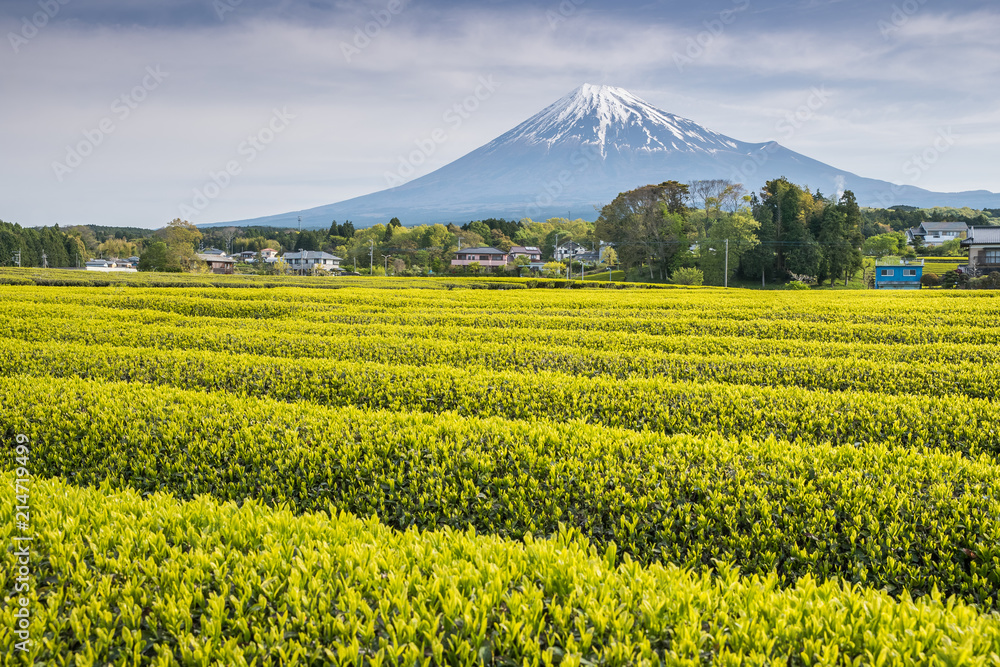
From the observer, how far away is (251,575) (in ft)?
9.58

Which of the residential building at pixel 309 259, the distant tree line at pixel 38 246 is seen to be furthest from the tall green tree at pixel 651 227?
the distant tree line at pixel 38 246

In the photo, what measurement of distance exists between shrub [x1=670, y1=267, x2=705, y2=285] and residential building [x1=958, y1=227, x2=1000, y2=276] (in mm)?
27402

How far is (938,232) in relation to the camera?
4230 inches

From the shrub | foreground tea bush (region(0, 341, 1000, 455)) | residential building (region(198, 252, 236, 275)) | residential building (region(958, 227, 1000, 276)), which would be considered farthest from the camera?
residential building (region(198, 252, 236, 275))

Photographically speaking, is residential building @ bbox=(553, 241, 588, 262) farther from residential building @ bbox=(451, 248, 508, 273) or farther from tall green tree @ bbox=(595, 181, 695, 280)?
tall green tree @ bbox=(595, 181, 695, 280)

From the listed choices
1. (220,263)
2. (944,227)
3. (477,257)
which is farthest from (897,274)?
(220,263)

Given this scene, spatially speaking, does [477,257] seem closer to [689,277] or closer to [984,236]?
[689,277]

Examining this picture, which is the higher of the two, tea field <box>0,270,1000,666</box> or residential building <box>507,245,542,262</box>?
residential building <box>507,245,542,262</box>

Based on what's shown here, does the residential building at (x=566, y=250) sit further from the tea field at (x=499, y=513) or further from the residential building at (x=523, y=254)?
the tea field at (x=499, y=513)

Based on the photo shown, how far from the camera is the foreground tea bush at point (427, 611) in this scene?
7.91 feet

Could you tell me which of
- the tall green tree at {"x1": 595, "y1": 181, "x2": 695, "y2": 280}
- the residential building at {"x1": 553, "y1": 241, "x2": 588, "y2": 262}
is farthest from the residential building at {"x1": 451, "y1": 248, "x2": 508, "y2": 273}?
the tall green tree at {"x1": 595, "y1": 181, "x2": 695, "y2": 280}

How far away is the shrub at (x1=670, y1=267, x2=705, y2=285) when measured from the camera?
6225 cm

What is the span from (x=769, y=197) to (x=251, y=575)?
81777 mm

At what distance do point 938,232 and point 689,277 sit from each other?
260ft
